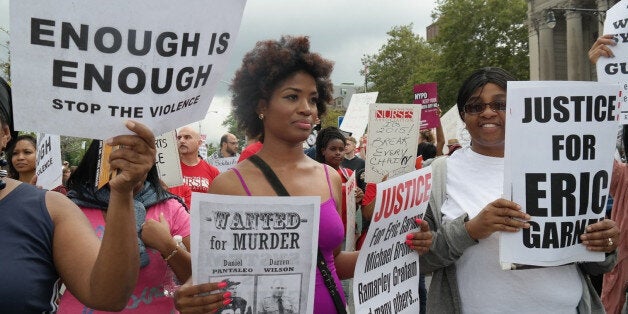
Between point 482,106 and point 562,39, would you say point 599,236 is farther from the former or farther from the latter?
point 562,39

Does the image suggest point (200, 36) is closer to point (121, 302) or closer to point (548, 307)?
point (121, 302)

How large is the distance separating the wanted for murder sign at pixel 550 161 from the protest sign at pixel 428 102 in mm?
6967

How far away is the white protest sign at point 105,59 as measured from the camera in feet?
6.31

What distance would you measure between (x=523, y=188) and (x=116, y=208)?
5.74 ft

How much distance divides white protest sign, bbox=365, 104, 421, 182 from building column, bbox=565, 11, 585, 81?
3650 cm

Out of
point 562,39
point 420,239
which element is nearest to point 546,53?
point 562,39

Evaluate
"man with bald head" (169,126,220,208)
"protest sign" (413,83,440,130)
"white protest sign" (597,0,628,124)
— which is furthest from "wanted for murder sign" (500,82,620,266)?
"protest sign" (413,83,440,130)

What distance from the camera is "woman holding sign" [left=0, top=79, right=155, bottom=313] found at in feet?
6.58

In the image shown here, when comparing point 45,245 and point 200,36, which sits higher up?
point 200,36

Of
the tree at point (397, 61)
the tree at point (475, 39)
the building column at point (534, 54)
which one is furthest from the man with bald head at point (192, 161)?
the tree at point (397, 61)

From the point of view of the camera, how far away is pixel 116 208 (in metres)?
2.01

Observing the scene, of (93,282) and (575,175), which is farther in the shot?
(575,175)

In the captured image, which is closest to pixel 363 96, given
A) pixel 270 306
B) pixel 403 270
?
pixel 403 270

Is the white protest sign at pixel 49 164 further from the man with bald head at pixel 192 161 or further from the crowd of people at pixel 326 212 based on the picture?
the crowd of people at pixel 326 212
